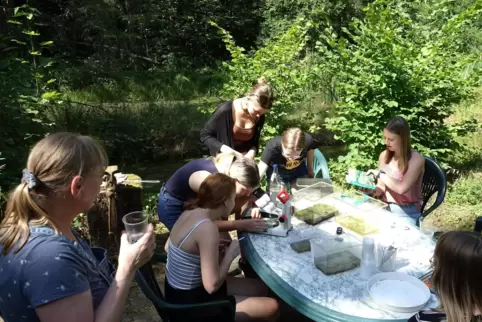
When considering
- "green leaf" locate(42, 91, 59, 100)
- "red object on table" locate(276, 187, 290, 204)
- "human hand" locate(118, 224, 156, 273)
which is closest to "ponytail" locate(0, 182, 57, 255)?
"human hand" locate(118, 224, 156, 273)

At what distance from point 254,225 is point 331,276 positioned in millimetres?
601

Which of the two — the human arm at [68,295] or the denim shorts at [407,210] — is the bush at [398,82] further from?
the human arm at [68,295]

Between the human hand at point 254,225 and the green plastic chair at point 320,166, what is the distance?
1702 millimetres

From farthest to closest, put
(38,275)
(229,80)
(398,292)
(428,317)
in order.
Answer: (229,80), (398,292), (428,317), (38,275)

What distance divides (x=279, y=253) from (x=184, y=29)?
13.7 m

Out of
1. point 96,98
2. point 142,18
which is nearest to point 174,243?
point 96,98

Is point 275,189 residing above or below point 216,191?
below

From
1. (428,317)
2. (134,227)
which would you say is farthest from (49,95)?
(428,317)

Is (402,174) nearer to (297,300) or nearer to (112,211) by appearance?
(297,300)

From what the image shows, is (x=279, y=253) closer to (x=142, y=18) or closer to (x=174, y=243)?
(x=174, y=243)

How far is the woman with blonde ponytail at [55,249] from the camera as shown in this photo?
1.09 meters

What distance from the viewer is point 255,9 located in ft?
53.0

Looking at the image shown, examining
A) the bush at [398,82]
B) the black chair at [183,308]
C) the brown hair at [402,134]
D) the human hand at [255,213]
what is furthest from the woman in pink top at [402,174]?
the black chair at [183,308]

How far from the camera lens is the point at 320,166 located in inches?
156
